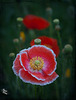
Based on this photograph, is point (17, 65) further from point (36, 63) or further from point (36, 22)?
point (36, 22)

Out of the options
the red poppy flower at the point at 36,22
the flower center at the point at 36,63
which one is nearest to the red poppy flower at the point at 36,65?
the flower center at the point at 36,63

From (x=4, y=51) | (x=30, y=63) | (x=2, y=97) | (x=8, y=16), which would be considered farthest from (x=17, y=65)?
(x=8, y=16)

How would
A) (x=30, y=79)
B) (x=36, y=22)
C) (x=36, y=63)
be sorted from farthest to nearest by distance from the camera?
(x=36, y=22)
(x=36, y=63)
(x=30, y=79)

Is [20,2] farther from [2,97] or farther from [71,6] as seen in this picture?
[2,97]

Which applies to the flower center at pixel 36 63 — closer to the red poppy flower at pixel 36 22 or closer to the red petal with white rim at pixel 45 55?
the red petal with white rim at pixel 45 55

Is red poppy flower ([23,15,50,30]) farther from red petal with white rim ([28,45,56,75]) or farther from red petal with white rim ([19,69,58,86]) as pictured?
red petal with white rim ([19,69,58,86])

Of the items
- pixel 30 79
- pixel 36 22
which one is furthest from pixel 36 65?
pixel 36 22

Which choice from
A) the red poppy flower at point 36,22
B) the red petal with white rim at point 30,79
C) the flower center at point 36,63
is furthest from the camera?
the red poppy flower at point 36,22

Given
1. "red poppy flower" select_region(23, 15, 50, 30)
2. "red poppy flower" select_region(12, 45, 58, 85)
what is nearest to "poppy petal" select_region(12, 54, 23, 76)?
"red poppy flower" select_region(12, 45, 58, 85)
